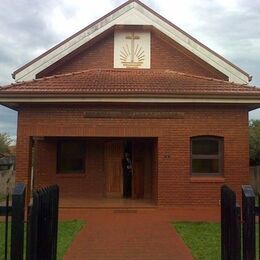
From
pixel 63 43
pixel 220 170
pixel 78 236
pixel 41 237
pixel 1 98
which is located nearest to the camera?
pixel 41 237

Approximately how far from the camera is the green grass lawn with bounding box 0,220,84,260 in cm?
906

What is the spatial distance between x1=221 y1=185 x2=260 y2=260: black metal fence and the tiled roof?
899 cm

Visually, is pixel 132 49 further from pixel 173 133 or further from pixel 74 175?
pixel 74 175

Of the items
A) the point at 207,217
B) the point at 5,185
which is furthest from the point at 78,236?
the point at 5,185

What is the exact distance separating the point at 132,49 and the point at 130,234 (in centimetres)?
924

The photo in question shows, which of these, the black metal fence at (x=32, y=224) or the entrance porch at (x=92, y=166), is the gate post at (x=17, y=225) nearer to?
the black metal fence at (x=32, y=224)

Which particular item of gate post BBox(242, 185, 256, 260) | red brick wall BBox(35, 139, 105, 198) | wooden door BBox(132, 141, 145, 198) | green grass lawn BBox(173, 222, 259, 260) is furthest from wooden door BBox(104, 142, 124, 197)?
gate post BBox(242, 185, 256, 260)

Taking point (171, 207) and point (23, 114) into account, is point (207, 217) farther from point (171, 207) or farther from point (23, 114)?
point (23, 114)

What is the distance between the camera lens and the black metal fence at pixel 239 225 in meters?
5.05

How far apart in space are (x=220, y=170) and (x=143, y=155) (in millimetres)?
3125

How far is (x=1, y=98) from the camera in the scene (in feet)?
49.1

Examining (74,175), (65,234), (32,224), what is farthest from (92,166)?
(32,224)

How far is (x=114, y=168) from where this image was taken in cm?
1812

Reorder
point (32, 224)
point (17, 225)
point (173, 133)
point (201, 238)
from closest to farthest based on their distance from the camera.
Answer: point (17, 225) → point (32, 224) → point (201, 238) → point (173, 133)
